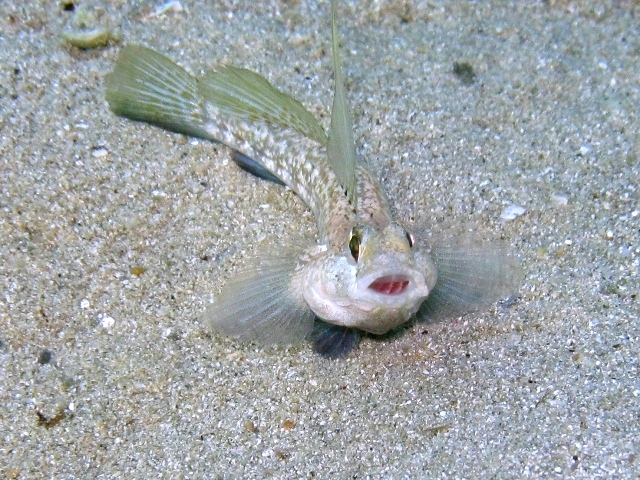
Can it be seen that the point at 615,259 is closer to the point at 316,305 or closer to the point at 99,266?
the point at 316,305

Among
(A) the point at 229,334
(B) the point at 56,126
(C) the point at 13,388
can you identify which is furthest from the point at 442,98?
(C) the point at 13,388

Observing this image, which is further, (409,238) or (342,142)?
(342,142)

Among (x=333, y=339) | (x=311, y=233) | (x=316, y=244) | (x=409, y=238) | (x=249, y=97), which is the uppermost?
(x=249, y=97)

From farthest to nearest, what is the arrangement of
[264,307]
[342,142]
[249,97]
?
1. [249,97]
2. [264,307]
3. [342,142]

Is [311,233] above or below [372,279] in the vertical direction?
below

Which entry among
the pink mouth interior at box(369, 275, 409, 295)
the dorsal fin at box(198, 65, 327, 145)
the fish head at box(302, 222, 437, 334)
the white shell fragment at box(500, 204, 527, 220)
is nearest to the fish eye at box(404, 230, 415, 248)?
the fish head at box(302, 222, 437, 334)

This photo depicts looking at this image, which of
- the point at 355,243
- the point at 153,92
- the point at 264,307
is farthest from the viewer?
the point at 153,92

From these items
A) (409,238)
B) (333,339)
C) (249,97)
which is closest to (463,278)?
(409,238)

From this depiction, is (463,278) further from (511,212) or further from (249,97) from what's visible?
(249,97)
